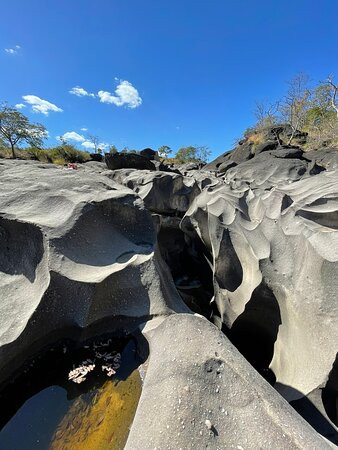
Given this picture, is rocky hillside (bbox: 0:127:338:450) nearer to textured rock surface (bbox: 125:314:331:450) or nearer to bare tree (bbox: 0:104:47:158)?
textured rock surface (bbox: 125:314:331:450)

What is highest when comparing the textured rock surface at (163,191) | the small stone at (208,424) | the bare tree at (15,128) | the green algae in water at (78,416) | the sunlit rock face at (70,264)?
the bare tree at (15,128)

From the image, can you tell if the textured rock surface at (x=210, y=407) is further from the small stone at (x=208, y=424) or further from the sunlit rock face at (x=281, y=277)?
the sunlit rock face at (x=281, y=277)

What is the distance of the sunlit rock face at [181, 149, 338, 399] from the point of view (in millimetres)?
2100

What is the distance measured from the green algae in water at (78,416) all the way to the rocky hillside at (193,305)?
242 mm

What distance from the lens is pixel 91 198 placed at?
2758 millimetres

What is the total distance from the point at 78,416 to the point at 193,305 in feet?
8.54

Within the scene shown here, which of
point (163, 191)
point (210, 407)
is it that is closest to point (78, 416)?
point (210, 407)

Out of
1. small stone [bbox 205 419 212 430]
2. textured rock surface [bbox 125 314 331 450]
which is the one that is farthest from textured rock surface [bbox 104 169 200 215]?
small stone [bbox 205 419 212 430]

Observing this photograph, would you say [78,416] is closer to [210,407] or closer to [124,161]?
[210,407]

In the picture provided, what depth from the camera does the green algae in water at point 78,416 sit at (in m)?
1.45

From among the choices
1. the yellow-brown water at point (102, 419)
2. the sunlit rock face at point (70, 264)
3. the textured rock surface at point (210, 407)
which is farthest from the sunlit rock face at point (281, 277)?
the yellow-brown water at point (102, 419)

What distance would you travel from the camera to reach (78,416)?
5.18 feet

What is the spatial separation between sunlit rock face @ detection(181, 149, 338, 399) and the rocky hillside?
1 centimetres

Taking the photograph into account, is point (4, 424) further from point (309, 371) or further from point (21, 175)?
point (21, 175)
